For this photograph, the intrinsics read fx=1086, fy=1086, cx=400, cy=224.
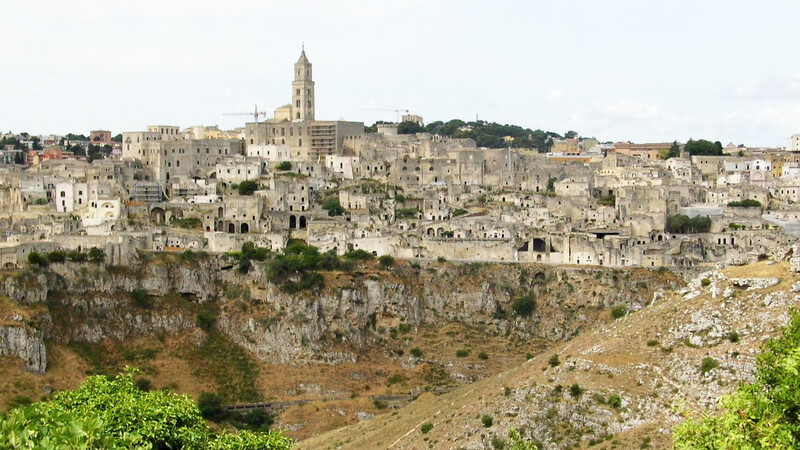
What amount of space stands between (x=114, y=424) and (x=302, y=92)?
74678 millimetres

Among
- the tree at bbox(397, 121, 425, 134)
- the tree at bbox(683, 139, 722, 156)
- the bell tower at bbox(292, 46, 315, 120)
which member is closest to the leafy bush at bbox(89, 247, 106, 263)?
the bell tower at bbox(292, 46, 315, 120)

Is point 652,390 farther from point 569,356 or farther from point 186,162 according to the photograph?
point 186,162

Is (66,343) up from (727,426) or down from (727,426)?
down

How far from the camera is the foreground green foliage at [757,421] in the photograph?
60.5 feet

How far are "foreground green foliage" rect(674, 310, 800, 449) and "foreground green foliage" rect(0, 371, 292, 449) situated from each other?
10251 millimetres

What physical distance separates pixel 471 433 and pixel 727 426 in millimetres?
21625

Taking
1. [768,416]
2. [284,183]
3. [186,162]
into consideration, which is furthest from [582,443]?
[186,162]

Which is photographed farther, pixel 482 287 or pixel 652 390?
pixel 482 287

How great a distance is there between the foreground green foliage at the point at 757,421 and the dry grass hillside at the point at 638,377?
15.4 meters

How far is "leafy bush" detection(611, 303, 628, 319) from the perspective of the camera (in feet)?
202

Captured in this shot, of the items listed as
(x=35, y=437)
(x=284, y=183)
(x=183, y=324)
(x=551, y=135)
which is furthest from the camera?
(x=551, y=135)

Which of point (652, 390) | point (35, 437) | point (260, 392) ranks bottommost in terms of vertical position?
point (260, 392)

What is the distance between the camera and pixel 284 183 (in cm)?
7475

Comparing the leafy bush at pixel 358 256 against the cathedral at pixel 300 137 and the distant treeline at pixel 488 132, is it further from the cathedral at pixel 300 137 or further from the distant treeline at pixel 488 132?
the distant treeline at pixel 488 132
